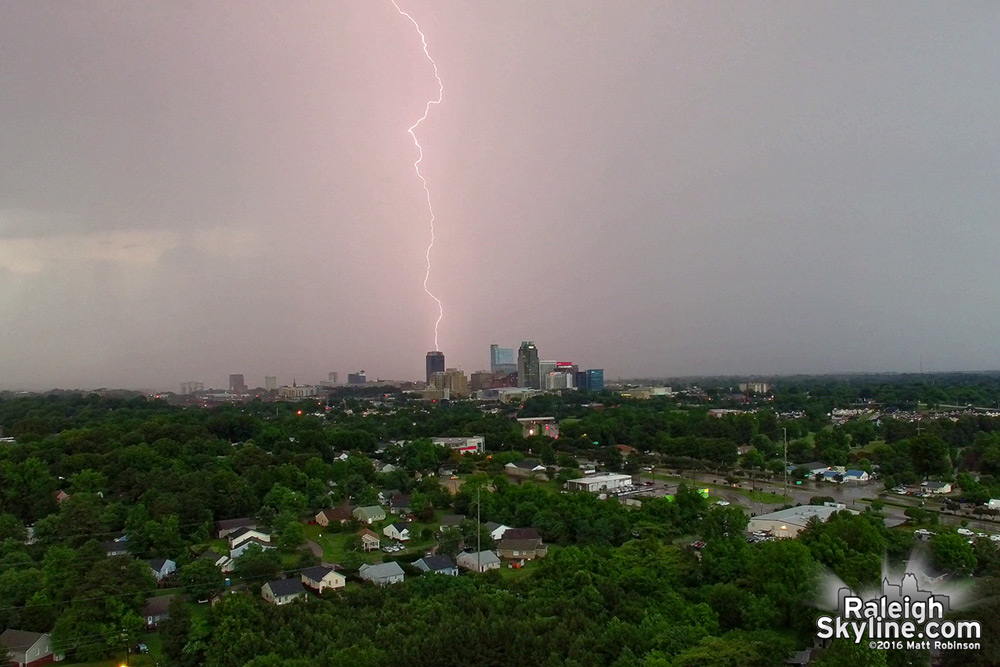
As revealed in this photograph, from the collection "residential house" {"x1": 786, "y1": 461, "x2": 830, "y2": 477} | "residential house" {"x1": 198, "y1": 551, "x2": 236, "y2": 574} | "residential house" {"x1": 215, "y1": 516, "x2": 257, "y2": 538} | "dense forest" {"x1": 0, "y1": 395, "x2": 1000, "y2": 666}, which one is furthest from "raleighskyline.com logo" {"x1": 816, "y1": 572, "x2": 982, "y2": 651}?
"residential house" {"x1": 786, "y1": 461, "x2": 830, "y2": 477}

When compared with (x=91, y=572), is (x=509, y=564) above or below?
below

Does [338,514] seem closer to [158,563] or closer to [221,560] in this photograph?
[221,560]

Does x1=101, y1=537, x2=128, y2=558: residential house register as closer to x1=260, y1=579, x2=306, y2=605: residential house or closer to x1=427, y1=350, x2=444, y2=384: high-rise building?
x1=260, y1=579, x2=306, y2=605: residential house

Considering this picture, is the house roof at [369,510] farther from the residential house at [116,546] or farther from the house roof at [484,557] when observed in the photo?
the residential house at [116,546]

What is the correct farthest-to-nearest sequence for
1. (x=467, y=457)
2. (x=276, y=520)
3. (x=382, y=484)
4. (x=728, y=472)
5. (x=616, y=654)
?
(x=467, y=457), (x=728, y=472), (x=382, y=484), (x=276, y=520), (x=616, y=654)

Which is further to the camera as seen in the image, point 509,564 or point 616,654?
point 509,564

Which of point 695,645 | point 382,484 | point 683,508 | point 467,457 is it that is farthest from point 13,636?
point 467,457

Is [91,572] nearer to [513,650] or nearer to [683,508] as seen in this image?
[513,650]

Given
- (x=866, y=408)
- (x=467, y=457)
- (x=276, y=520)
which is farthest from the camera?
(x=866, y=408)
